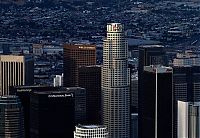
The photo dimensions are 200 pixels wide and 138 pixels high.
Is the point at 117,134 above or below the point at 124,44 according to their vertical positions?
below

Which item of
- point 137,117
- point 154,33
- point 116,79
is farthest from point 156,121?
point 154,33

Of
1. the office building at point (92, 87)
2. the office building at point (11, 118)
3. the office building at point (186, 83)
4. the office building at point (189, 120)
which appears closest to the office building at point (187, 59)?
the office building at point (186, 83)

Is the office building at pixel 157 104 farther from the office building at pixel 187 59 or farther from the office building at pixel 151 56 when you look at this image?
the office building at pixel 187 59

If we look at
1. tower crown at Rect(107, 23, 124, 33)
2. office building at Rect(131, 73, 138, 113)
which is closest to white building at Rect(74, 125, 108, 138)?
office building at Rect(131, 73, 138, 113)

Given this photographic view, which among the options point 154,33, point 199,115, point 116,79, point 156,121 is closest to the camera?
point 199,115

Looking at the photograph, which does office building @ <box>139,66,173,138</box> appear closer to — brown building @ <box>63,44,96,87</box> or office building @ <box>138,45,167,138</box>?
office building @ <box>138,45,167,138</box>

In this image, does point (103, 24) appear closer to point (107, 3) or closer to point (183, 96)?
point (107, 3)
